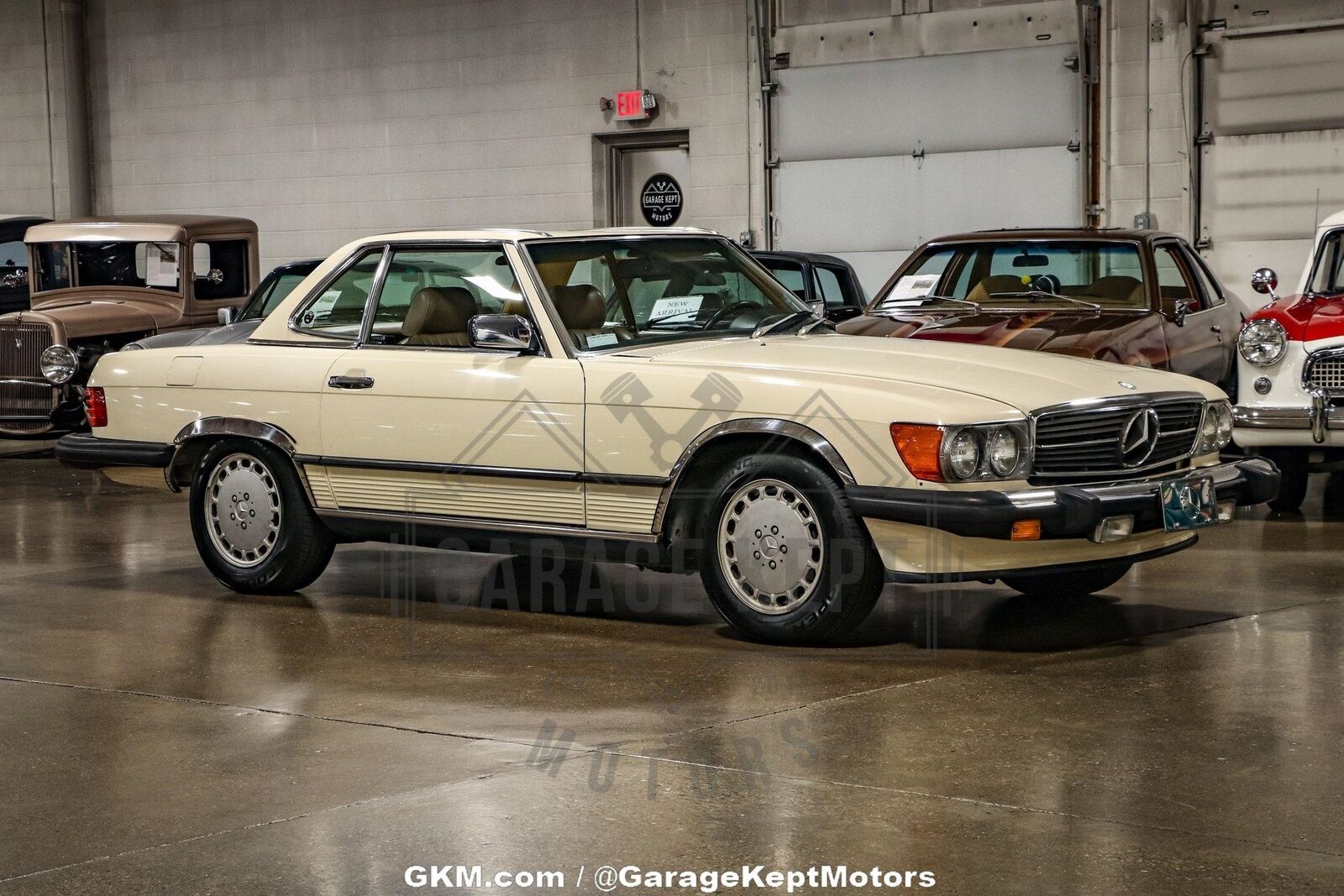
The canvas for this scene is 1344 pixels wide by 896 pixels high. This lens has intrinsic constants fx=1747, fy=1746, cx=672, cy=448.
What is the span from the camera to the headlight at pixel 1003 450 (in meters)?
5.80

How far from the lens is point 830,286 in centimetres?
1359

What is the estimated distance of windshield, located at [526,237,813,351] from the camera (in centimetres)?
679

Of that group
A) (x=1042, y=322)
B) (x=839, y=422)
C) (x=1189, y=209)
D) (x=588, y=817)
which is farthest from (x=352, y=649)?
(x=1189, y=209)

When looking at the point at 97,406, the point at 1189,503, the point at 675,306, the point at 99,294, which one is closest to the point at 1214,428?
the point at 1189,503

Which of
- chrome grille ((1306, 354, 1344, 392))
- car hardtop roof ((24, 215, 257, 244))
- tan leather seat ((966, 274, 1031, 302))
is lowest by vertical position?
chrome grille ((1306, 354, 1344, 392))

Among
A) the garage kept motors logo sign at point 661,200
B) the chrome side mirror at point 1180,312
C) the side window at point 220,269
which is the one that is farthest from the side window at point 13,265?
the chrome side mirror at point 1180,312

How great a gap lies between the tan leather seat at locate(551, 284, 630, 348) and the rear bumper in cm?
201

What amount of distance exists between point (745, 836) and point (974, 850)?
0.51 m

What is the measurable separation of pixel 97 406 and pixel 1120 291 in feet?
17.9

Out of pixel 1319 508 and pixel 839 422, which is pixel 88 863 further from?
pixel 1319 508

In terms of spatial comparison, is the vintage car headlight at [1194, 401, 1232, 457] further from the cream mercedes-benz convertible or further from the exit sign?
the exit sign

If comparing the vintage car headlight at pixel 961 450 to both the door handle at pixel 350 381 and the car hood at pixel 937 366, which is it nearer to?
the car hood at pixel 937 366

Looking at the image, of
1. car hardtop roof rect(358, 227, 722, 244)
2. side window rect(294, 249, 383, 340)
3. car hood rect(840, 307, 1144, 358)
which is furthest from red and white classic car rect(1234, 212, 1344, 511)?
side window rect(294, 249, 383, 340)

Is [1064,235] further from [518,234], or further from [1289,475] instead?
[518,234]
